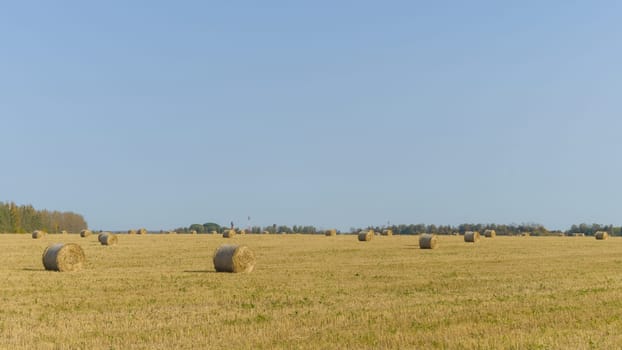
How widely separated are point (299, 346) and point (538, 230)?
428 feet

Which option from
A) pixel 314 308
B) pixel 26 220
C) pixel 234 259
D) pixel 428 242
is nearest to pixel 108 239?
pixel 428 242

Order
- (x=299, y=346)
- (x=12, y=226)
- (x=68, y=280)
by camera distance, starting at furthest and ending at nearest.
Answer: (x=12, y=226), (x=68, y=280), (x=299, y=346)

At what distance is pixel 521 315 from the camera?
14.6m

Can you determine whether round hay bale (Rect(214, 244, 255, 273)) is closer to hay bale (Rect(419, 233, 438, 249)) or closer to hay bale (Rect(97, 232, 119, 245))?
hay bale (Rect(419, 233, 438, 249))

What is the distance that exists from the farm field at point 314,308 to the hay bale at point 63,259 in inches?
33.6

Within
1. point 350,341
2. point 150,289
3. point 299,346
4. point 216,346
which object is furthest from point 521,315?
point 150,289

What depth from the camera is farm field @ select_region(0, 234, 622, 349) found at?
12.0m

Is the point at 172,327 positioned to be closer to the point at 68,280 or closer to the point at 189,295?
the point at 189,295

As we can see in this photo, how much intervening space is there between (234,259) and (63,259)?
725 cm

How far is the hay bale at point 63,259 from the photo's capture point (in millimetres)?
27156

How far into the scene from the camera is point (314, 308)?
52.0ft

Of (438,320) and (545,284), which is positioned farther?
(545,284)

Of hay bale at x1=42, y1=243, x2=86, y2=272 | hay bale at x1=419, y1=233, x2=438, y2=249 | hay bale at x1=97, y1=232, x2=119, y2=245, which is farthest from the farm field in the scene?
hay bale at x1=97, y1=232, x2=119, y2=245

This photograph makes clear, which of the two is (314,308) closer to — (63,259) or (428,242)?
(63,259)
